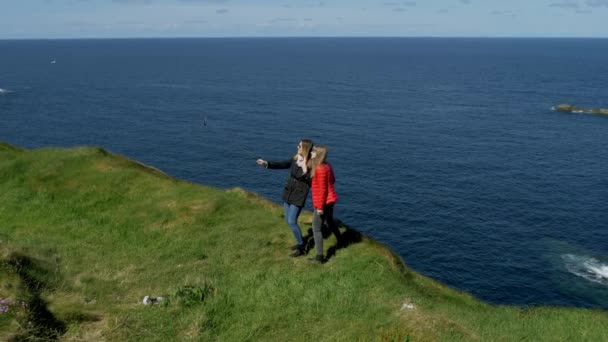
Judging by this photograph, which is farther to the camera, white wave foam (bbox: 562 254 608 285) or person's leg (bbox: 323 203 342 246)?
white wave foam (bbox: 562 254 608 285)

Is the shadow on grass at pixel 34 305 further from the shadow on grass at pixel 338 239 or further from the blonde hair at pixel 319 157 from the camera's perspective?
the shadow on grass at pixel 338 239

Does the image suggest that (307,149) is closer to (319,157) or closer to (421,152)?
(319,157)

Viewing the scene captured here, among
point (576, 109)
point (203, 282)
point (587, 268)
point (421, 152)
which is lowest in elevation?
point (587, 268)

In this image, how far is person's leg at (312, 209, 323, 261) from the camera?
51.8ft

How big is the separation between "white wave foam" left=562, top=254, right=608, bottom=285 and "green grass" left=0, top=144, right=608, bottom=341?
114 feet

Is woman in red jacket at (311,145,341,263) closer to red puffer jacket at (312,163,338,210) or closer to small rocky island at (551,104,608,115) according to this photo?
red puffer jacket at (312,163,338,210)

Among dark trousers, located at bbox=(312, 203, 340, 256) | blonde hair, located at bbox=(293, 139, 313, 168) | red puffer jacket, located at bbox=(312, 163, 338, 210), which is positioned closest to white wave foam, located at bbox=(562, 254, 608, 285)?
dark trousers, located at bbox=(312, 203, 340, 256)

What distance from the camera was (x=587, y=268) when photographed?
50531 millimetres

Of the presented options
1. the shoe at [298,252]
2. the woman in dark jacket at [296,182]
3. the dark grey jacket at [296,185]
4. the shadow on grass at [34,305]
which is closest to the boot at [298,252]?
the shoe at [298,252]

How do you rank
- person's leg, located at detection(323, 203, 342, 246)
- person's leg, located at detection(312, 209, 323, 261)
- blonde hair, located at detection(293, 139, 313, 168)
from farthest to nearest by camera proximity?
person's leg, located at detection(323, 203, 342, 246) < person's leg, located at detection(312, 209, 323, 261) < blonde hair, located at detection(293, 139, 313, 168)

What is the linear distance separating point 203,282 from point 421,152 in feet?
265

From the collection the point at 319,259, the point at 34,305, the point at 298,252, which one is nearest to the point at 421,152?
the point at 298,252

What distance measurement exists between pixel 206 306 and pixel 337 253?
17.7 feet

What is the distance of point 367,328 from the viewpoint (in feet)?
40.6
